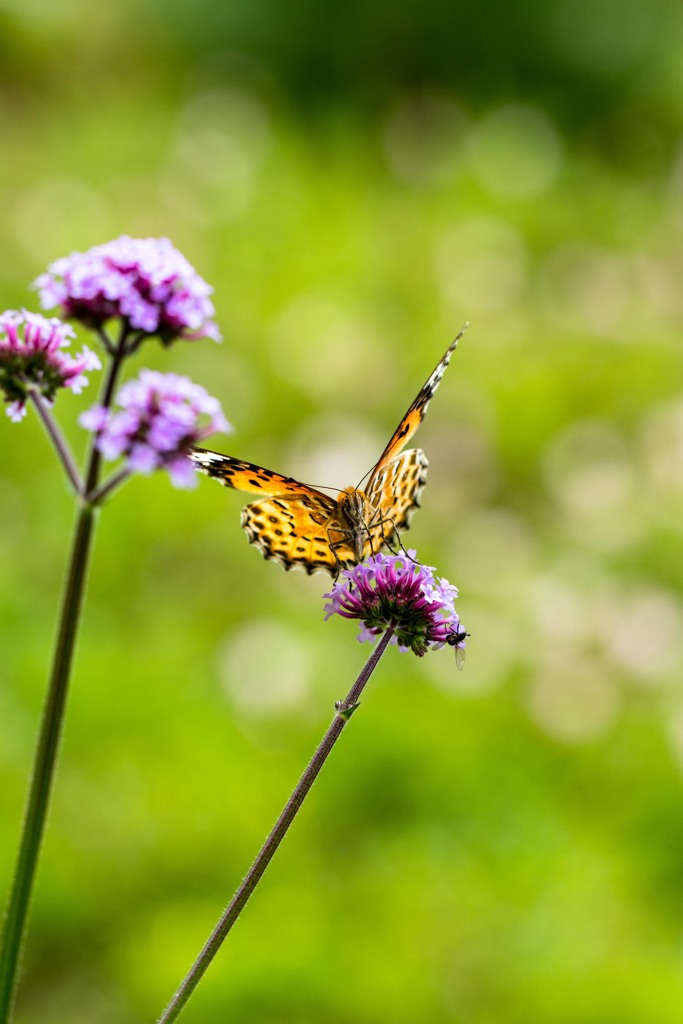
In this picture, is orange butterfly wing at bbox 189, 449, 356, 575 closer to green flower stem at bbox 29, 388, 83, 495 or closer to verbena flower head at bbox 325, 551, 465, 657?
verbena flower head at bbox 325, 551, 465, 657

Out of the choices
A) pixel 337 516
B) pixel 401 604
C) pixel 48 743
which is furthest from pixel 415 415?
pixel 48 743

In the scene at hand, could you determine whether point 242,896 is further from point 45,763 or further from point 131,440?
point 131,440

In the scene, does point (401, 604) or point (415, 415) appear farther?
point (415, 415)

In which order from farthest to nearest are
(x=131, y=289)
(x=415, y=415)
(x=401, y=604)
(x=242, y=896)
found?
(x=415, y=415), (x=401, y=604), (x=131, y=289), (x=242, y=896)

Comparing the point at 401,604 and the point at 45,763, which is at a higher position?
the point at 401,604

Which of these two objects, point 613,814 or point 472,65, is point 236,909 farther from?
point 472,65

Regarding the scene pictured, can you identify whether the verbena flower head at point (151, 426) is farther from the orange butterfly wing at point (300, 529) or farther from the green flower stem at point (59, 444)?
the orange butterfly wing at point (300, 529)
